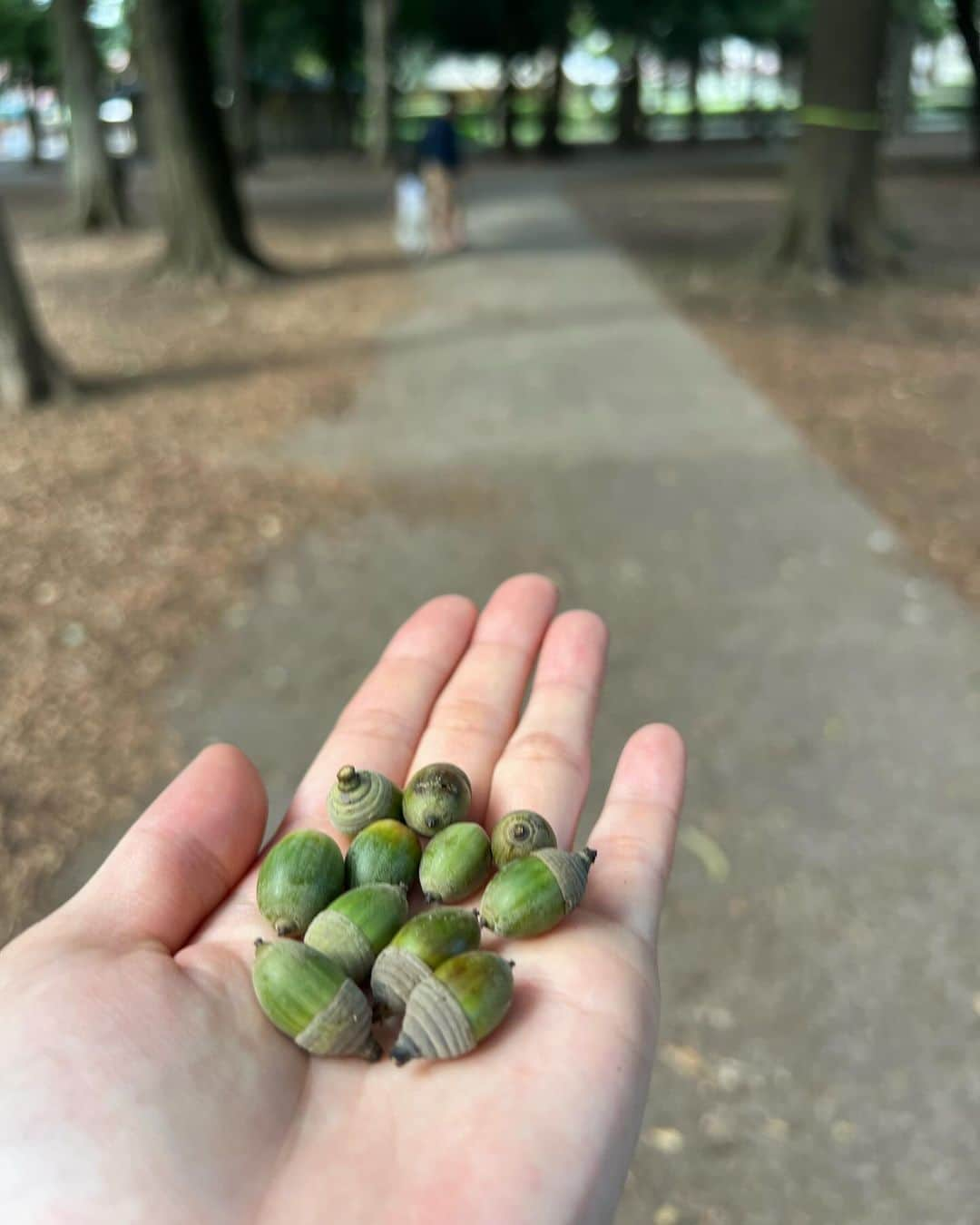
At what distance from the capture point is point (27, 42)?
1458 inches

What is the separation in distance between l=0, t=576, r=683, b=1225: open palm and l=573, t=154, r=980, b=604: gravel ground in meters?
4.12

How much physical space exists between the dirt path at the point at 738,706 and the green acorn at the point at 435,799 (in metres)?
1.22

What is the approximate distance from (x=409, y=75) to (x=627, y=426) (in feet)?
149

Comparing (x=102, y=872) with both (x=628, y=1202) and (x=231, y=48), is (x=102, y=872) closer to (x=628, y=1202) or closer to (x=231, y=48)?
(x=628, y=1202)

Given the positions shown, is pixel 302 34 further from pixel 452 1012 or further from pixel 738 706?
pixel 452 1012

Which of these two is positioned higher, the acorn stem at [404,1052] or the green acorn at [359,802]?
the green acorn at [359,802]

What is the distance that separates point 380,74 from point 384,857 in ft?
105

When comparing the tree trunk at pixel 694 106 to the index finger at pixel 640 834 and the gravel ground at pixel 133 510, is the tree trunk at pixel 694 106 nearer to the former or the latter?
the gravel ground at pixel 133 510

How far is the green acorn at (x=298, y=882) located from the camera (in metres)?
2.24

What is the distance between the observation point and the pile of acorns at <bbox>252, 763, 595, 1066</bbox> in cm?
198

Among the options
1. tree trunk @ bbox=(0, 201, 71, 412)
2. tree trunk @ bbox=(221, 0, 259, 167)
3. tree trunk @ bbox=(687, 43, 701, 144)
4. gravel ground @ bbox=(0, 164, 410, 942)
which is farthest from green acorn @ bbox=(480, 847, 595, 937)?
tree trunk @ bbox=(687, 43, 701, 144)

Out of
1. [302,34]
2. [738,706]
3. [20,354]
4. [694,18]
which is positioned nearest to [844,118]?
[20,354]

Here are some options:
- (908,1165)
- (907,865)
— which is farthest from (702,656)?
(908,1165)

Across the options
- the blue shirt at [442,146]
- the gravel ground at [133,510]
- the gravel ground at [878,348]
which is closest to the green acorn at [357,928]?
the gravel ground at [133,510]
